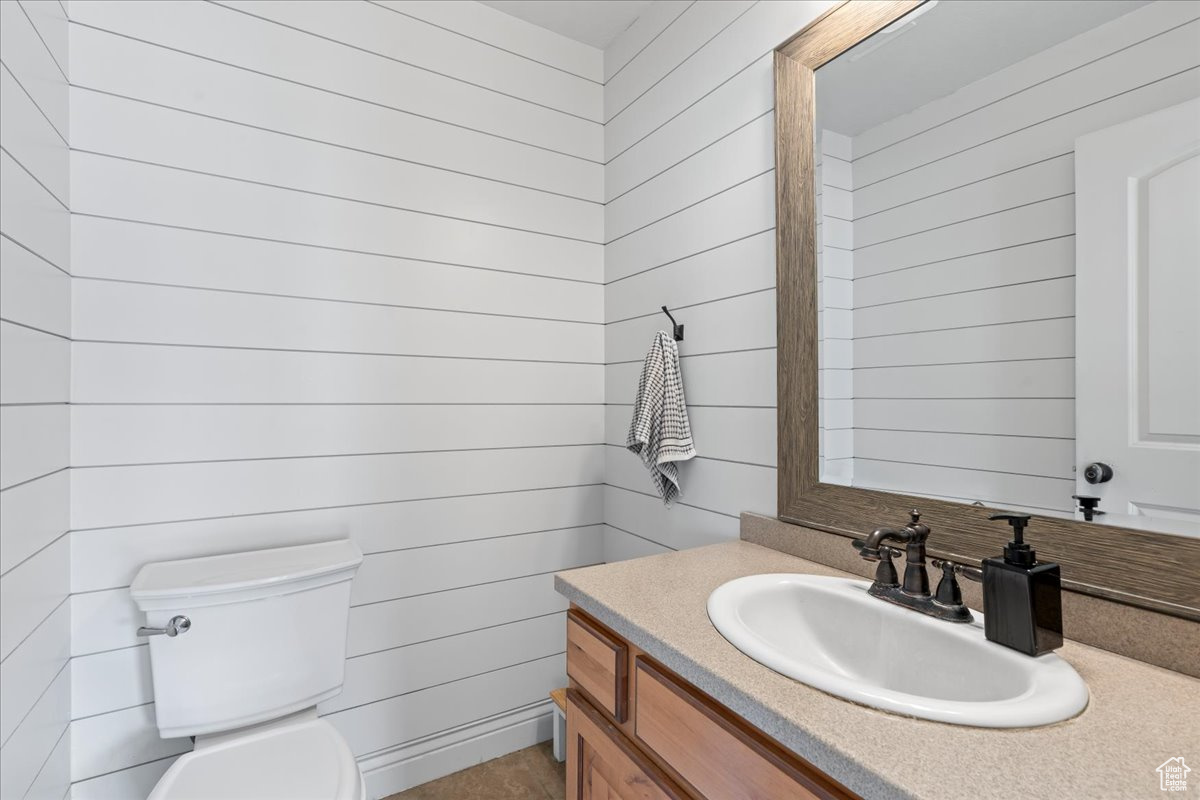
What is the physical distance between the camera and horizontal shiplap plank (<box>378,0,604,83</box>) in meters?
1.80

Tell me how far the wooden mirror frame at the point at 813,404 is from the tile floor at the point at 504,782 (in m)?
1.19

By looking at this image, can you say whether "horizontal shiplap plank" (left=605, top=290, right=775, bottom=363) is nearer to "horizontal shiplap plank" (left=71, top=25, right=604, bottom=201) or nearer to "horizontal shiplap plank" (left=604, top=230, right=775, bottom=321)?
"horizontal shiplap plank" (left=604, top=230, right=775, bottom=321)

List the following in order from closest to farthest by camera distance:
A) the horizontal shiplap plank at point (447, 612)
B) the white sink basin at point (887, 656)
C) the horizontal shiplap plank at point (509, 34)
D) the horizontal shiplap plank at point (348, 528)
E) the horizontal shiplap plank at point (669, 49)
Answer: the white sink basin at point (887, 656) < the horizontal shiplap plank at point (348, 528) < the horizontal shiplap plank at point (669, 49) < the horizontal shiplap plank at point (447, 612) < the horizontal shiplap plank at point (509, 34)

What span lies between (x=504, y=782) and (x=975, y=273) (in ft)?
6.29

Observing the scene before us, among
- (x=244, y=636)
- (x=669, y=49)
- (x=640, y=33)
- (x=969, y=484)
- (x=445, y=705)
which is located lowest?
(x=445, y=705)

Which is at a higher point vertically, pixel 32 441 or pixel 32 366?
pixel 32 366

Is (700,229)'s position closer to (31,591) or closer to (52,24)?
(52,24)

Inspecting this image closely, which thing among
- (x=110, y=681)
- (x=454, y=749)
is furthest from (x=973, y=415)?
(x=110, y=681)

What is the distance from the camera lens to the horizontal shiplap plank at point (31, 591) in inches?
38.7

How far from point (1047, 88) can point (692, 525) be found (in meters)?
1.26

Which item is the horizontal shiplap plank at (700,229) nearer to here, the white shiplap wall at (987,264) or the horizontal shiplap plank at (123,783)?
the white shiplap wall at (987,264)

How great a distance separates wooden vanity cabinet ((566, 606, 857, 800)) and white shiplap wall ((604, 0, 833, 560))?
628 mm

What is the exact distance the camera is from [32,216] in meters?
1.11

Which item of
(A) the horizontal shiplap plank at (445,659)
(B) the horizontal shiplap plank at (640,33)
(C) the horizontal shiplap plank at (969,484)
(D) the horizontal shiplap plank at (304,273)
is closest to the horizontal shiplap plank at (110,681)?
(A) the horizontal shiplap plank at (445,659)
